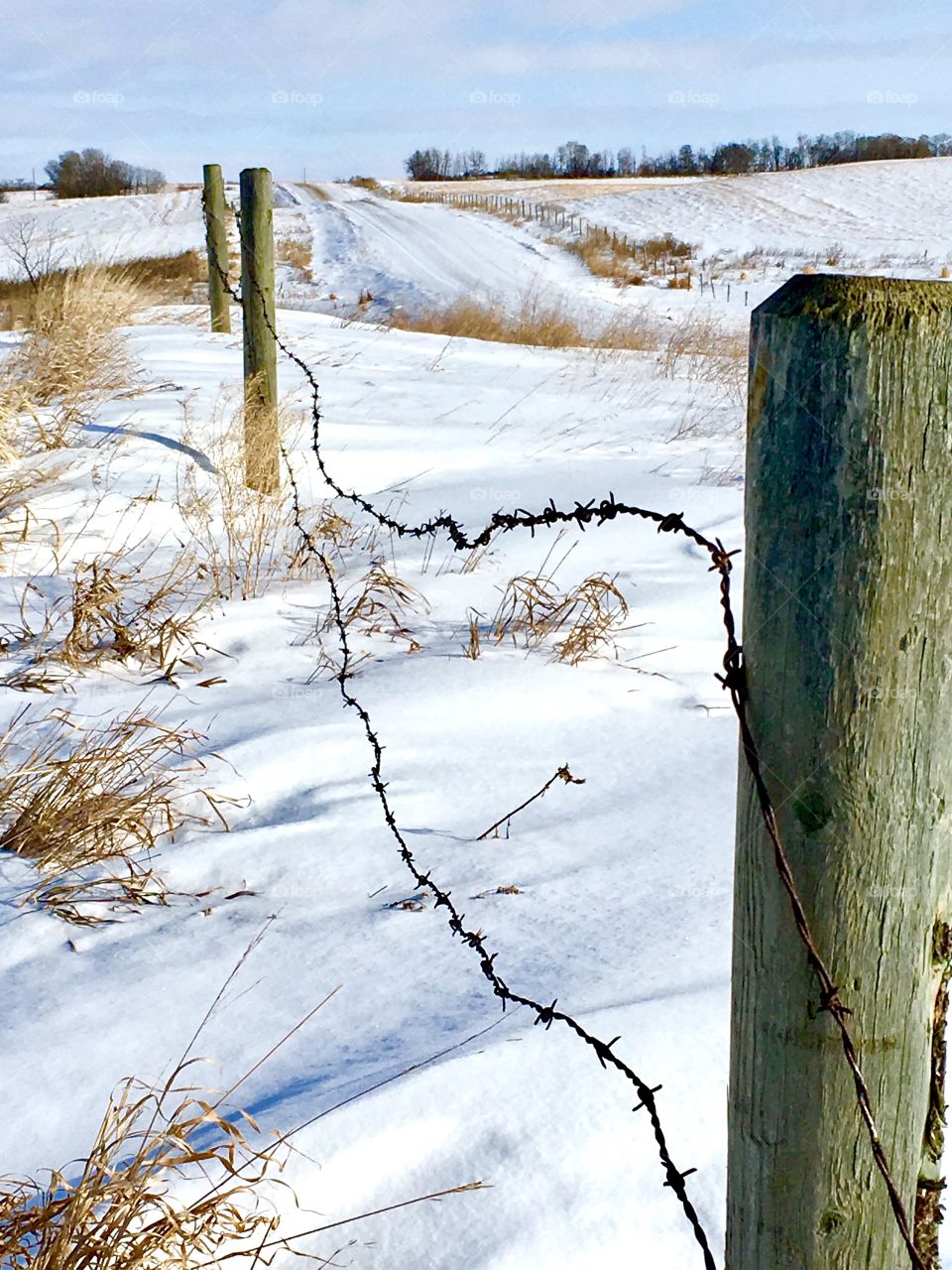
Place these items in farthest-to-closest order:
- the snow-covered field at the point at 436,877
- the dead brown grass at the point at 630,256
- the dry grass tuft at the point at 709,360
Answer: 1. the dead brown grass at the point at 630,256
2. the dry grass tuft at the point at 709,360
3. the snow-covered field at the point at 436,877

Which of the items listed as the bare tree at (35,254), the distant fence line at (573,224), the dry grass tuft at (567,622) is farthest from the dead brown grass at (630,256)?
the dry grass tuft at (567,622)

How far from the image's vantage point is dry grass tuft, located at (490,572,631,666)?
12.3 ft

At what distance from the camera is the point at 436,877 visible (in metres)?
2.52

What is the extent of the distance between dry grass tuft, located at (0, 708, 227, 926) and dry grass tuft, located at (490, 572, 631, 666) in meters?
1.33

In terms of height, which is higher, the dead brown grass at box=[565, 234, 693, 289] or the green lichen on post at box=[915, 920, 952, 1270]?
the dead brown grass at box=[565, 234, 693, 289]

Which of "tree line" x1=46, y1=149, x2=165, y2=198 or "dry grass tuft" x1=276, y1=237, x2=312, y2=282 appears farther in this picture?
"tree line" x1=46, y1=149, x2=165, y2=198

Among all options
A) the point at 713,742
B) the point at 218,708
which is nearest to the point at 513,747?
the point at 713,742

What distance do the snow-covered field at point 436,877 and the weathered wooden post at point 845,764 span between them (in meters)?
0.67

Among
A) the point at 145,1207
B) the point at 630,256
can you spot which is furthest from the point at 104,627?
the point at 630,256

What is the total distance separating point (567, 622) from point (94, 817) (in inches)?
74.3

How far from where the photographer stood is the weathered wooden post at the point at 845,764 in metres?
0.83

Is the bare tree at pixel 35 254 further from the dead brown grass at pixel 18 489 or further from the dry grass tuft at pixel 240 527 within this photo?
the dry grass tuft at pixel 240 527

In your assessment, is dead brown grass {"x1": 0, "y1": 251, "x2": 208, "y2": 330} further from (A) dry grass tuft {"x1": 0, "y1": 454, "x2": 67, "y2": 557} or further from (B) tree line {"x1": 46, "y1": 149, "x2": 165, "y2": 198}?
(B) tree line {"x1": 46, "y1": 149, "x2": 165, "y2": 198}

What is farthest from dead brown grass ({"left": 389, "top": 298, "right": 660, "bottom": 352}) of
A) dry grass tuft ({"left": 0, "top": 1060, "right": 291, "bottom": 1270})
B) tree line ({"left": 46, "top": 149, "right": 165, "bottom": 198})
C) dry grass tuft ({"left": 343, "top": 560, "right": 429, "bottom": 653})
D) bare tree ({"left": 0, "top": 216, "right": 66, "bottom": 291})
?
tree line ({"left": 46, "top": 149, "right": 165, "bottom": 198})
